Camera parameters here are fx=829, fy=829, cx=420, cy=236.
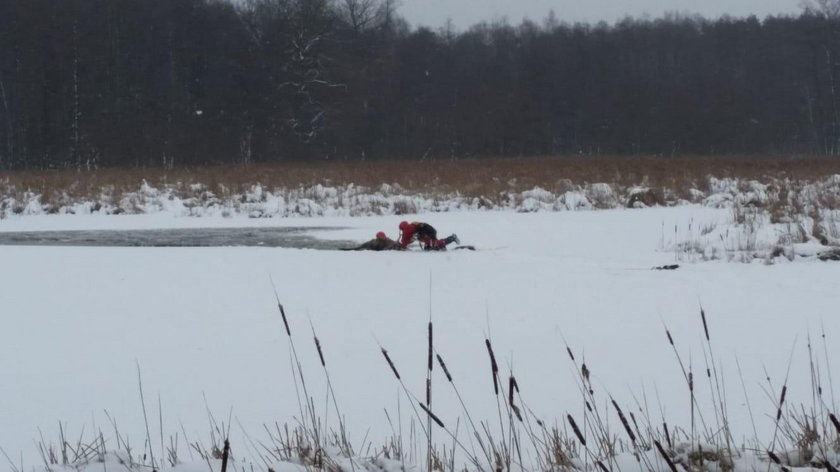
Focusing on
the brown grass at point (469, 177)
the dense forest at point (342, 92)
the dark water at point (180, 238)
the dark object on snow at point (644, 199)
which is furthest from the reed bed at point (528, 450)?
the dense forest at point (342, 92)

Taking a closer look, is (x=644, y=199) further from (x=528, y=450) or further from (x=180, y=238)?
(x=528, y=450)

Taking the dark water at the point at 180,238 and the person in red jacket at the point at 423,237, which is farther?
the dark water at the point at 180,238

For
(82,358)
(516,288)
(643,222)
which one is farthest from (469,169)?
(82,358)

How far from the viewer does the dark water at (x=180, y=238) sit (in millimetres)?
10945

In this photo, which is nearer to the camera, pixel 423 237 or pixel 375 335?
pixel 375 335

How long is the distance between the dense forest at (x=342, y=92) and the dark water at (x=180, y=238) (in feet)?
67.8

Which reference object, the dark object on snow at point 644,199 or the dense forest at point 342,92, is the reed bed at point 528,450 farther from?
the dense forest at point 342,92

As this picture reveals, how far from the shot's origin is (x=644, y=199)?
50.0 ft

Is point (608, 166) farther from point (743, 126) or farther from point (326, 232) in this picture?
point (743, 126)

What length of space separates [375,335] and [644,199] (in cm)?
1105

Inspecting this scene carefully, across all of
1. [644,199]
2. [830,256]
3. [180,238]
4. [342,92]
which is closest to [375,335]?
[830,256]

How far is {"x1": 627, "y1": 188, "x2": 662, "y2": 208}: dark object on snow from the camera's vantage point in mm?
15141

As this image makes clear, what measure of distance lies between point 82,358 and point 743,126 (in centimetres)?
4423

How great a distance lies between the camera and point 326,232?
12.4 meters
